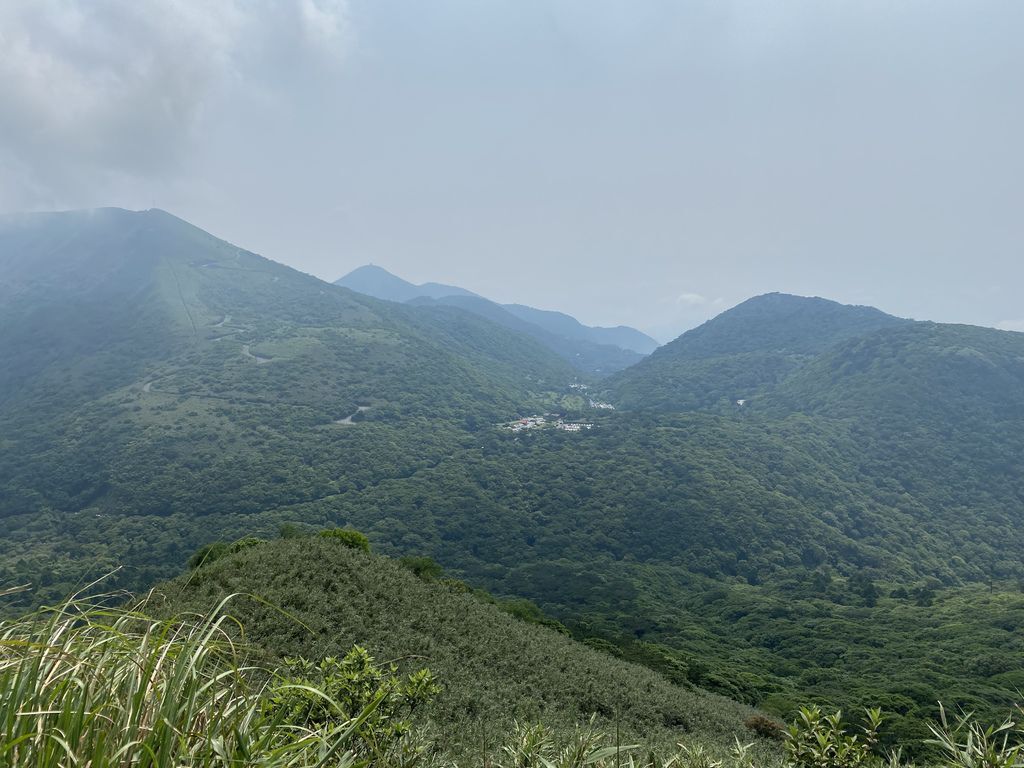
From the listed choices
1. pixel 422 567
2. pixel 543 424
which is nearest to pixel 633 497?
pixel 543 424

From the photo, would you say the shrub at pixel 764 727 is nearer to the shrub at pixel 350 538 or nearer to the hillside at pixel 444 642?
the hillside at pixel 444 642

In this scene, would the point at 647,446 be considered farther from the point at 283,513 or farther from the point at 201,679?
the point at 201,679

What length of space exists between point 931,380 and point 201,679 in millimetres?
213096

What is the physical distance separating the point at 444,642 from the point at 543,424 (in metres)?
158

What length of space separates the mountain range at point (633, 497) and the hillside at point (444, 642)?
15.2 ft

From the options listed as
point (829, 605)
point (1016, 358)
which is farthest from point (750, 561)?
point (1016, 358)

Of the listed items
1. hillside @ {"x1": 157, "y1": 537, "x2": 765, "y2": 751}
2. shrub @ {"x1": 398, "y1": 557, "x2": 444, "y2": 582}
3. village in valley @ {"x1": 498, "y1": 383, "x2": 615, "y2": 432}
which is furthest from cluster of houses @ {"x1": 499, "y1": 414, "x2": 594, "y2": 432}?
hillside @ {"x1": 157, "y1": 537, "x2": 765, "y2": 751}

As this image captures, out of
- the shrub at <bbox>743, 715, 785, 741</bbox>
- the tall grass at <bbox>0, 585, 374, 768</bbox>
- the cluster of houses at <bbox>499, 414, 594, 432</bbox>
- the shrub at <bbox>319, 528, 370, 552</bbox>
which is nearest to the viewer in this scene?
the tall grass at <bbox>0, 585, 374, 768</bbox>

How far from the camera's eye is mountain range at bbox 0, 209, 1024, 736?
59.3 meters

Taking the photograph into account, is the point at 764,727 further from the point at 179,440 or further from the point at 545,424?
the point at 545,424

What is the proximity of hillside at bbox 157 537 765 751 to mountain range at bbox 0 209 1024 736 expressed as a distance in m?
4.62

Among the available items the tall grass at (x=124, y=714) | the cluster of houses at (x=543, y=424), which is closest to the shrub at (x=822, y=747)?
the tall grass at (x=124, y=714)

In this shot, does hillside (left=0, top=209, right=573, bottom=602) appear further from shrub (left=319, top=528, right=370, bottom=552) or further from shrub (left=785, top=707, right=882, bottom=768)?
shrub (left=785, top=707, right=882, bottom=768)

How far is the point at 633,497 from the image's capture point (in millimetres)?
119062
